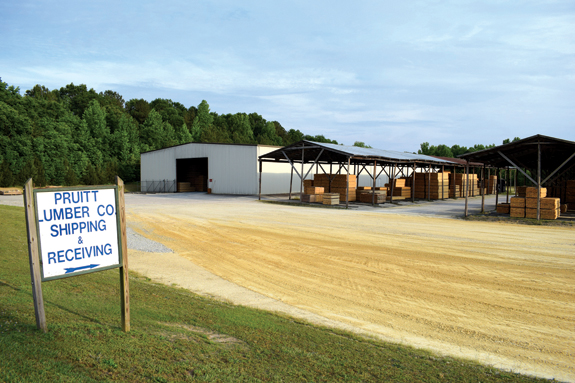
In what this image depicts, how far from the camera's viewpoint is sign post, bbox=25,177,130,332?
4320mm

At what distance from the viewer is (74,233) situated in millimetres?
4574

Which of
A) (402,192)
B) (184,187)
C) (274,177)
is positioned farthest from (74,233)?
(184,187)

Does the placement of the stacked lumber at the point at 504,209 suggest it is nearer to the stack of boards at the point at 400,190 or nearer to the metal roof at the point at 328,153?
the metal roof at the point at 328,153

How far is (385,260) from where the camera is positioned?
11.2 metres

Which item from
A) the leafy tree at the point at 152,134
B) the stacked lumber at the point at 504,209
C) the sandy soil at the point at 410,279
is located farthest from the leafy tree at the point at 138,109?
the stacked lumber at the point at 504,209

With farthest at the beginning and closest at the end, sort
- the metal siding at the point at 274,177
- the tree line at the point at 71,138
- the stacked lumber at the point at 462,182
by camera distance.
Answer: the tree line at the point at 71,138 → the metal siding at the point at 274,177 → the stacked lumber at the point at 462,182

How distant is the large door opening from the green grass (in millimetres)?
41912

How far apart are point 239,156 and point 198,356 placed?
119 ft

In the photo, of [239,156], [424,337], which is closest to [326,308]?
[424,337]

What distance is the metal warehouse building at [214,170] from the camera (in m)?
39.3

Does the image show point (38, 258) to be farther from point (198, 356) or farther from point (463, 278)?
point (463, 278)

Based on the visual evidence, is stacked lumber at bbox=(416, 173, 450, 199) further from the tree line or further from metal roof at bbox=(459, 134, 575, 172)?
the tree line

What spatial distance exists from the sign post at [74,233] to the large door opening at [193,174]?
4323 cm

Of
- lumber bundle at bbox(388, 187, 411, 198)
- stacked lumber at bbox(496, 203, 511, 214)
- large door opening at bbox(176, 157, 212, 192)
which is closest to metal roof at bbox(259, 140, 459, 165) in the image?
lumber bundle at bbox(388, 187, 411, 198)
